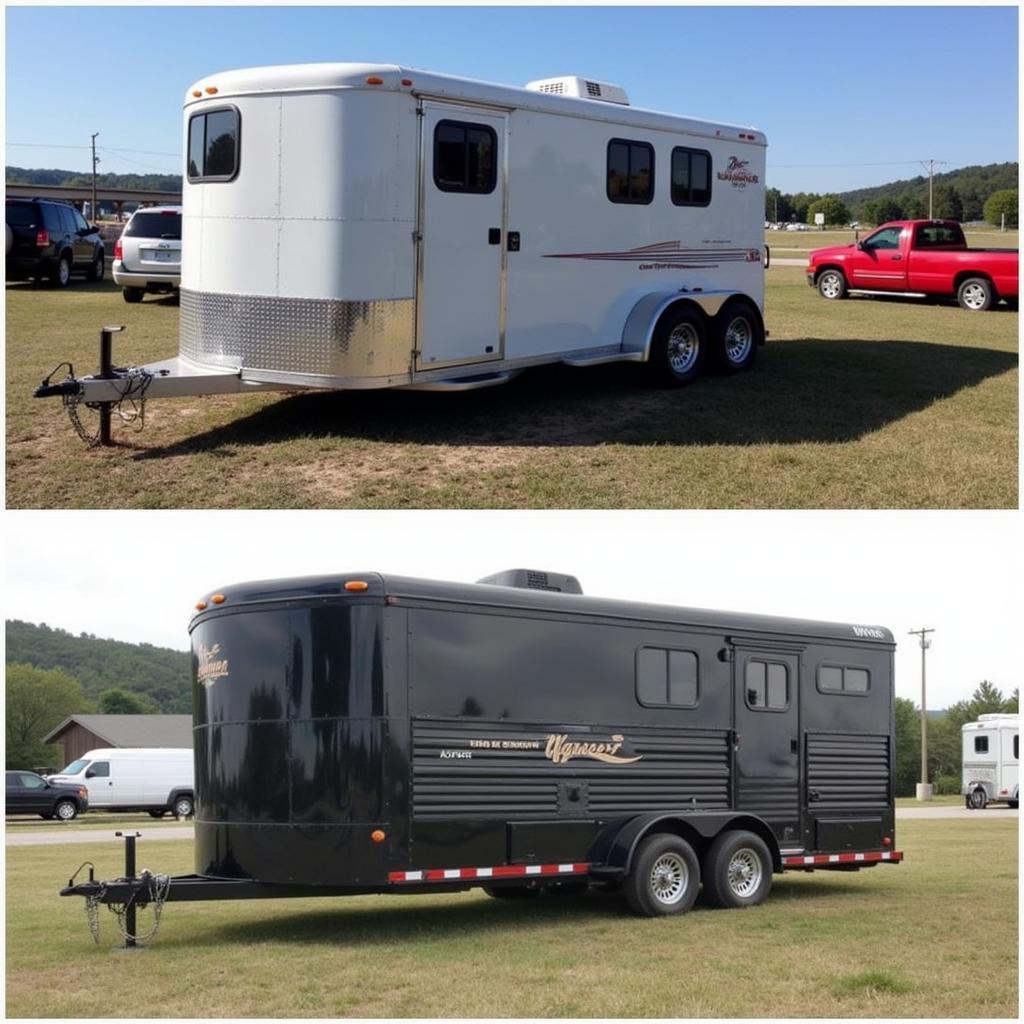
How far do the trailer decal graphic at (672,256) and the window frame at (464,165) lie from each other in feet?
3.81

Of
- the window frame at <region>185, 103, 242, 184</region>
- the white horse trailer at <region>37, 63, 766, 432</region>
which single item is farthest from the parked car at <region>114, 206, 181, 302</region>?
the window frame at <region>185, 103, 242, 184</region>

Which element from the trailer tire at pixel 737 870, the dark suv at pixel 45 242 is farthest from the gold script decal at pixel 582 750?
the dark suv at pixel 45 242

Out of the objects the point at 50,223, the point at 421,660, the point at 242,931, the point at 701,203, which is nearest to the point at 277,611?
the point at 421,660

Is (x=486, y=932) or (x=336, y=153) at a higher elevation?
(x=336, y=153)

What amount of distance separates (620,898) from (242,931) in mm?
2728

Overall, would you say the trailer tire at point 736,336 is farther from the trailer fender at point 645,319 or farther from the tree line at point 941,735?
the tree line at point 941,735

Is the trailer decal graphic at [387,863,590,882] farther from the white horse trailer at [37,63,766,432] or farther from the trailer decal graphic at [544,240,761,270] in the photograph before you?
the trailer decal graphic at [544,240,761,270]

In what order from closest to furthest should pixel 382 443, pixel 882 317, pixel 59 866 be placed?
pixel 382 443, pixel 59 866, pixel 882 317

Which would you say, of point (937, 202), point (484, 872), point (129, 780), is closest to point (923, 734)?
point (129, 780)

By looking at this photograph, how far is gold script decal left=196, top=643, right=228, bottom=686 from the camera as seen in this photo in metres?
8.45

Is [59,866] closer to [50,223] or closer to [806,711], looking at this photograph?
[806,711]

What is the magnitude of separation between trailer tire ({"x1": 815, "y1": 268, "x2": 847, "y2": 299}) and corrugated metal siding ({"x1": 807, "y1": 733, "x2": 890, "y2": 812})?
19.3 meters

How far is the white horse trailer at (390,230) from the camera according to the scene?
10.9 meters

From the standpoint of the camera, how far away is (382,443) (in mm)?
12086
